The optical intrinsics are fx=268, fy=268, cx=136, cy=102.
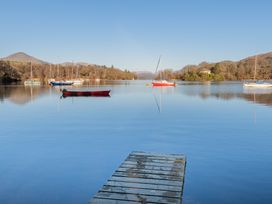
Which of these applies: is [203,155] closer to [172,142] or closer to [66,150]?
[172,142]

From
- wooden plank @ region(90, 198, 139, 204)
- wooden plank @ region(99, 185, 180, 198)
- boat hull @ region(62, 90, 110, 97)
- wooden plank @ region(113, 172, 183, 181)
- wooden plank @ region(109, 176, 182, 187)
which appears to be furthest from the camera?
boat hull @ region(62, 90, 110, 97)

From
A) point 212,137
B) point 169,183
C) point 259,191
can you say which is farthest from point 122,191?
point 212,137

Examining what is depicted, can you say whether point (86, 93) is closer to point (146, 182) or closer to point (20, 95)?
point (20, 95)

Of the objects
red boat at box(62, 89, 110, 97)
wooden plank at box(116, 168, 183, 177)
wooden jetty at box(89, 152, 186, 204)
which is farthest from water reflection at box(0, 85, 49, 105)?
wooden plank at box(116, 168, 183, 177)

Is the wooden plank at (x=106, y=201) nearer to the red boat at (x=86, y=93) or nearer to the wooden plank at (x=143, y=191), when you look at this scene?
the wooden plank at (x=143, y=191)

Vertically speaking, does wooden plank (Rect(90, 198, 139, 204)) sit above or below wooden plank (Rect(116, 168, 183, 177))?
Answer: below

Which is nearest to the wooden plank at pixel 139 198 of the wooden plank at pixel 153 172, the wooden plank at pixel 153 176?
the wooden plank at pixel 153 176

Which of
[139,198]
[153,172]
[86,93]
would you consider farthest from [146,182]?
[86,93]

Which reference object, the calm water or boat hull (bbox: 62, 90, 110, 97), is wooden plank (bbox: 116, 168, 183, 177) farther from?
boat hull (bbox: 62, 90, 110, 97)

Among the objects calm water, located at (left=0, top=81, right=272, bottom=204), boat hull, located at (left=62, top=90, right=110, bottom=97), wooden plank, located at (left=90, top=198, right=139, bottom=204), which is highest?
boat hull, located at (left=62, top=90, right=110, bottom=97)

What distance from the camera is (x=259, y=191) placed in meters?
8.73

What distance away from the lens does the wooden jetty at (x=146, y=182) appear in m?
7.18

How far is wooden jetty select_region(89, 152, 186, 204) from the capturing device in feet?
23.6

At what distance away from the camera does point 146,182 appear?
822cm
